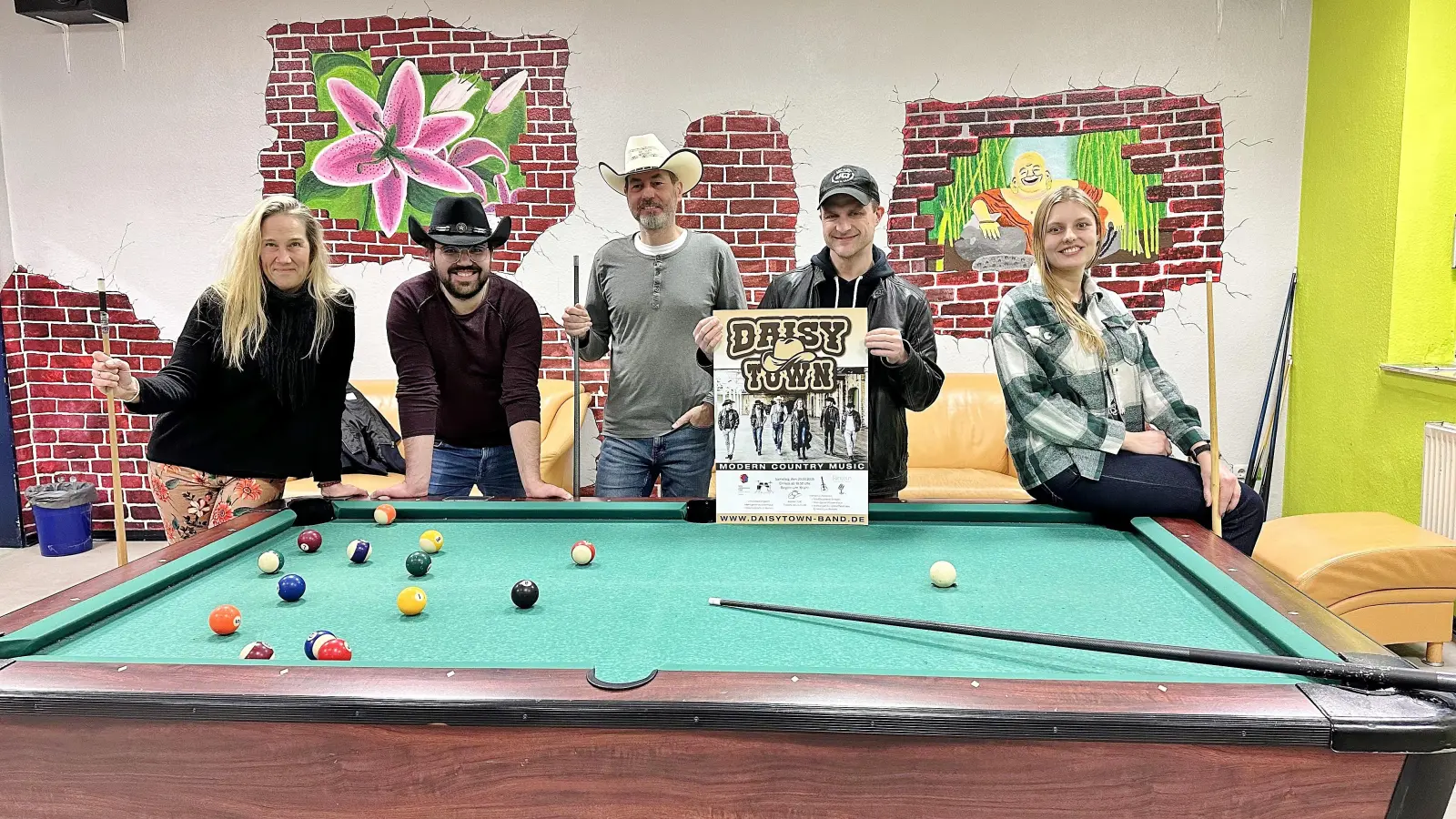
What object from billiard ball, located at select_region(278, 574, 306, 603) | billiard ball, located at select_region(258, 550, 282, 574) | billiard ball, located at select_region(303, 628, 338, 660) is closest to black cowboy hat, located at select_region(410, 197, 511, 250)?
billiard ball, located at select_region(258, 550, 282, 574)

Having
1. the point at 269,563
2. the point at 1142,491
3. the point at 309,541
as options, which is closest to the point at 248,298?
the point at 309,541

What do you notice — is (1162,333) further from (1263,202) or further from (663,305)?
(663,305)

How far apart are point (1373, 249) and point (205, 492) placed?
4286 millimetres

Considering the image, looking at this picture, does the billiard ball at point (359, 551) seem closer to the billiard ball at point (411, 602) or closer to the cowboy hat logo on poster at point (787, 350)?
the billiard ball at point (411, 602)

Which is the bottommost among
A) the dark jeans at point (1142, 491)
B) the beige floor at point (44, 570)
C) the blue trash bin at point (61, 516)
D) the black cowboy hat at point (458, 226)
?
the beige floor at point (44, 570)

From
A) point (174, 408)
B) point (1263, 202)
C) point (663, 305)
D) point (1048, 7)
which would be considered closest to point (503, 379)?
point (663, 305)

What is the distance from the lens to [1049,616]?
55.9 inches

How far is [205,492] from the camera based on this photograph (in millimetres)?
2373

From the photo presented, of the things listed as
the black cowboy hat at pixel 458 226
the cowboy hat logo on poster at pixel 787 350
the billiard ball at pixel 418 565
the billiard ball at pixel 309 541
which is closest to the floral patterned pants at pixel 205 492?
the billiard ball at pixel 309 541

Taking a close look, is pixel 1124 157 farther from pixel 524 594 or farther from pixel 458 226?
pixel 524 594

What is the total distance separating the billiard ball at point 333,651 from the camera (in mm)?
1254

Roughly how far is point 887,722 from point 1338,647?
666mm

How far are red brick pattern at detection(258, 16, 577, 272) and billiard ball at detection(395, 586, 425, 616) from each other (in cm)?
326

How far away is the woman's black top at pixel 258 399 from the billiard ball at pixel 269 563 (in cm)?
67
